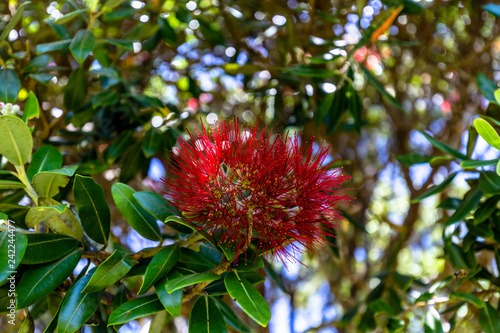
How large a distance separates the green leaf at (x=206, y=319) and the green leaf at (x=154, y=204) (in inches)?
9.0

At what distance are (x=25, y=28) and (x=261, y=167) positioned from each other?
1955mm

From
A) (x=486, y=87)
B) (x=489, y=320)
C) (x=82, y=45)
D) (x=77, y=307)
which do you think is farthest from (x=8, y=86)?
(x=489, y=320)

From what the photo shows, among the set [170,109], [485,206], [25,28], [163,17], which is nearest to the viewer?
[485,206]

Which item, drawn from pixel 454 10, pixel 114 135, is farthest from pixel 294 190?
pixel 454 10

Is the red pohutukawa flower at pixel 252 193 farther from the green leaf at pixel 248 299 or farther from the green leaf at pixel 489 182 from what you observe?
the green leaf at pixel 489 182

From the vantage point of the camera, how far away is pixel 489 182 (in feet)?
4.26

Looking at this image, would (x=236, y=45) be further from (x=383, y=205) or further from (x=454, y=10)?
(x=383, y=205)

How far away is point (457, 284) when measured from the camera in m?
1.47

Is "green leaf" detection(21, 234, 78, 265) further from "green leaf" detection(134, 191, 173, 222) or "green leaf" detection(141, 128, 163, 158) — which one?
"green leaf" detection(141, 128, 163, 158)

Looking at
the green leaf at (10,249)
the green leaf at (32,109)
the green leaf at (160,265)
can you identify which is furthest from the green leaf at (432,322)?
the green leaf at (32,109)

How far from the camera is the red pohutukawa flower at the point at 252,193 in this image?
102 cm

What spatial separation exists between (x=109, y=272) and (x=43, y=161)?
0.44 metres

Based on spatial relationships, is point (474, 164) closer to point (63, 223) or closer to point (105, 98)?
point (63, 223)

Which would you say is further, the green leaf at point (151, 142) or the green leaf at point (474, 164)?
the green leaf at point (151, 142)
